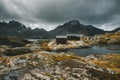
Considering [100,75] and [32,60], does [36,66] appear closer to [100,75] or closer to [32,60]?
[32,60]

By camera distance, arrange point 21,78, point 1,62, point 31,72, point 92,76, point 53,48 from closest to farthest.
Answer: point 21,78 < point 31,72 < point 92,76 < point 1,62 < point 53,48

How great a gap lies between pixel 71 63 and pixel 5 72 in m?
14.5

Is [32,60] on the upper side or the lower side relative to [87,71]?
upper

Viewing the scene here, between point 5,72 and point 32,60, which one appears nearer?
point 5,72

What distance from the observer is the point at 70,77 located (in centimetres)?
3309

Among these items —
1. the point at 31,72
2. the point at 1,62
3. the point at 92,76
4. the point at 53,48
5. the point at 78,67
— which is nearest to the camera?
the point at 31,72

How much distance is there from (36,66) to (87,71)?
10779mm

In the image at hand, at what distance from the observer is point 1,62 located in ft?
132

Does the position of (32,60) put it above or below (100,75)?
above

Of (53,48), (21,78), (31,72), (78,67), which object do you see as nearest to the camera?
(21,78)

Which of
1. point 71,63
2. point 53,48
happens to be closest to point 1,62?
point 71,63

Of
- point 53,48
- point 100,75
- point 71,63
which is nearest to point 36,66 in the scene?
point 71,63

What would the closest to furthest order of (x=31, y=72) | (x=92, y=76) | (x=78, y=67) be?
(x=31, y=72) → (x=92, y=76) → (x=78, y=67)

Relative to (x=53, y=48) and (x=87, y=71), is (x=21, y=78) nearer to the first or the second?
(x=87, y=71)
